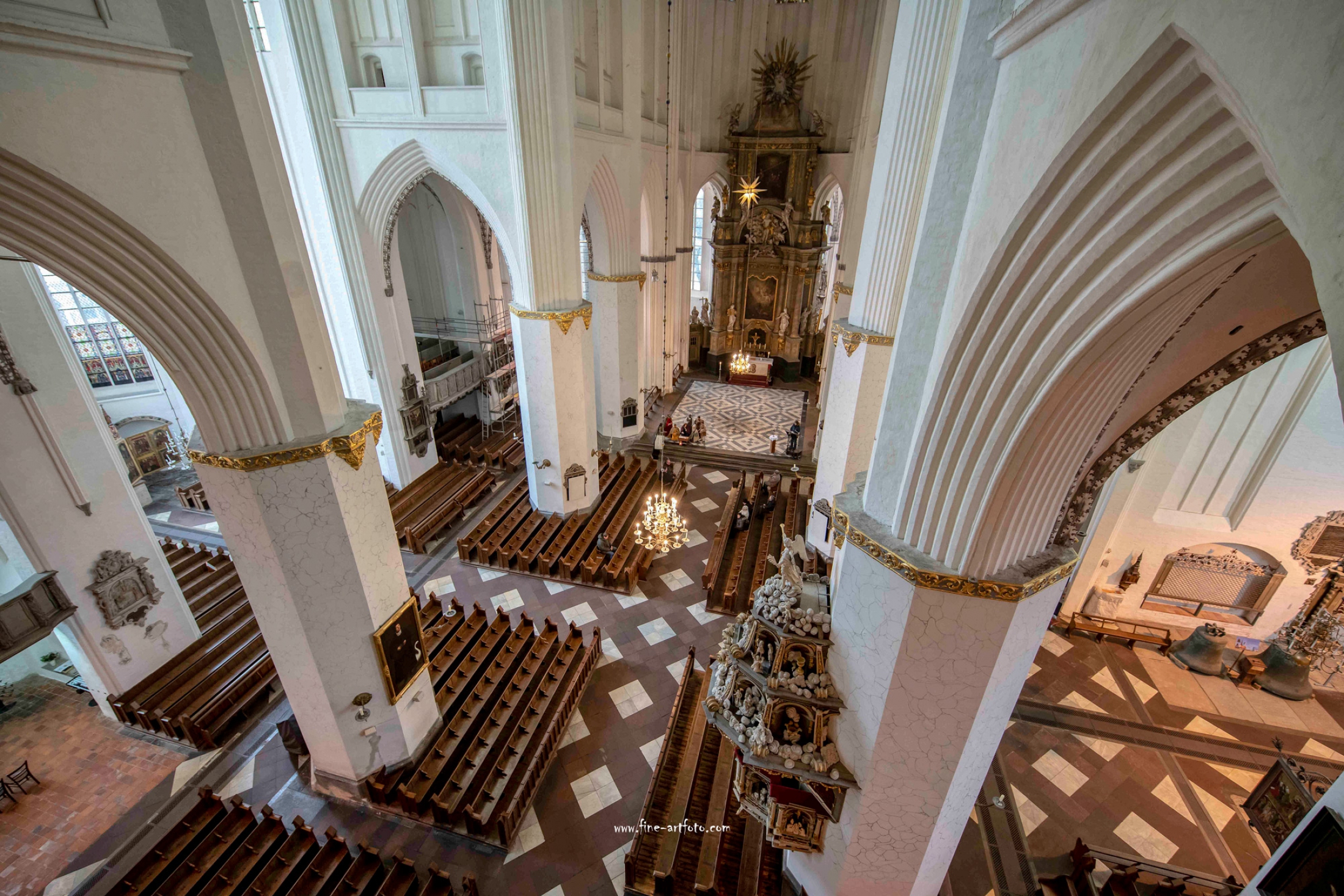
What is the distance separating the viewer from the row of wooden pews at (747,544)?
9.94 metres

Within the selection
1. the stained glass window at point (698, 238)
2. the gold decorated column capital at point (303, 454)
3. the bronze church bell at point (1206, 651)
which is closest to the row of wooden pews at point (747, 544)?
the gold decorated column capital at point (303, 454)

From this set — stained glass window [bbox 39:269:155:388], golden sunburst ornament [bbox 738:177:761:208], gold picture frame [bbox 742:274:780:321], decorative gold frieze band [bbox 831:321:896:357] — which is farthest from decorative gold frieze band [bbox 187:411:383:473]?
gold picture frame [bbox 742:274:780:321]

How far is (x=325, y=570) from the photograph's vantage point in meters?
5.21

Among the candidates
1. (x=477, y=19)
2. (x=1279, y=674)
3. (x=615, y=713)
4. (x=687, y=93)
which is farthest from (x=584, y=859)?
(x=687, y=93)

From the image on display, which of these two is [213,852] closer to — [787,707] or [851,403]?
[787,707]

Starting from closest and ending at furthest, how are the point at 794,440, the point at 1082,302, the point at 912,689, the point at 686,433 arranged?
the point at 1082,302 → the point at 912,689 → the point at 794,440 → the point at 686,433

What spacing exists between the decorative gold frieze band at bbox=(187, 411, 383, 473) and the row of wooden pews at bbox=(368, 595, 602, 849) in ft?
13.3

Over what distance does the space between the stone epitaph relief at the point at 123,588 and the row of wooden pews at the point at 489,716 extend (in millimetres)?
3661

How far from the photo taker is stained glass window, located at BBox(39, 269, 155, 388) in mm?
13414

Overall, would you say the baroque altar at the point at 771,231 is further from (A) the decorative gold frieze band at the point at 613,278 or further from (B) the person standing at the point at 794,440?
(B) the person standing at the point at 794,440

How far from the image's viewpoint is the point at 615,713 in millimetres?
7891

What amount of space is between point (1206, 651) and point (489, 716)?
11.2 meters

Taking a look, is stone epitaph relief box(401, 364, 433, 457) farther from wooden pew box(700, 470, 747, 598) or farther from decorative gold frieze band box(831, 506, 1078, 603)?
decorative gold frieze band box(831, 506, 1078, 603)

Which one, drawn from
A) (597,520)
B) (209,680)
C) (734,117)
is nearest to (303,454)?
(209,680)
